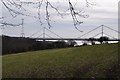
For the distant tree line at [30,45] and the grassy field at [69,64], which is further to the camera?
the distant tree line at [30,45]

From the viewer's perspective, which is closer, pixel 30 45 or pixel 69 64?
pixel 69 64

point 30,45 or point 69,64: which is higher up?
point 30,45

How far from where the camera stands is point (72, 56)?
24.1 meters

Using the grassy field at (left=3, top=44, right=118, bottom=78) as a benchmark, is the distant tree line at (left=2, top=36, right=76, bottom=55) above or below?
above

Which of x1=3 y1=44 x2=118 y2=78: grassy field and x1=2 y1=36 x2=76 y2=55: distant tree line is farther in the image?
x1=2 y1=36 x2=76 y2=55: distant tree line

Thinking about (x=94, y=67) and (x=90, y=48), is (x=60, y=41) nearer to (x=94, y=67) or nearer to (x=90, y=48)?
(x=90, y=48)

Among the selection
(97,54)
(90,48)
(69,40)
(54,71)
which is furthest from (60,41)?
(54,71)

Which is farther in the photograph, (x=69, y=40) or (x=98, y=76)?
(x=69, y=40)

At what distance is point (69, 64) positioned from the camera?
21.8m

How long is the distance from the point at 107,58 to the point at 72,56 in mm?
3002

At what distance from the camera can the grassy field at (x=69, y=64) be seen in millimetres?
19891

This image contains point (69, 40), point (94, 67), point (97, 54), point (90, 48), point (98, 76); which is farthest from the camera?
point (69, 40)

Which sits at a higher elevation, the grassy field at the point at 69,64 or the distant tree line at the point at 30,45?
the distant tree line at the point at 30,45

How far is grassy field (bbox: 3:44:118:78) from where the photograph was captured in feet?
65.3
